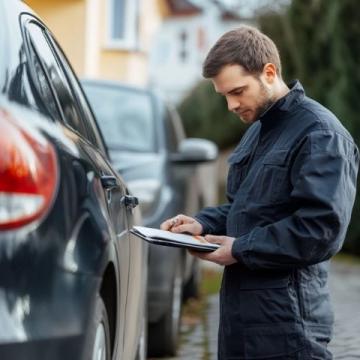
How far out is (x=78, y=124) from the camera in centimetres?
425

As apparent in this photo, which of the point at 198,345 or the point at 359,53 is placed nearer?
the point at 198,345

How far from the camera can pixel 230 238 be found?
385 centimetres

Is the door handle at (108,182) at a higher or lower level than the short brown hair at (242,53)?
lower

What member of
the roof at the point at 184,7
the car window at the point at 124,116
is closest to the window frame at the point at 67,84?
the car window at the point at 124,116

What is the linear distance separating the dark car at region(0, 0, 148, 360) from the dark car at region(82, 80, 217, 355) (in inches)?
123

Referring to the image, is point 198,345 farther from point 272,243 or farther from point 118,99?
point 272,243

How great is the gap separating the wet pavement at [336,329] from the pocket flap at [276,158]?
9.29 ft

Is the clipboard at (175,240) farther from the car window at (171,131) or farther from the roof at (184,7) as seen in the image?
the roof at (184,7)

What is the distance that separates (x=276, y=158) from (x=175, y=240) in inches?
17.3

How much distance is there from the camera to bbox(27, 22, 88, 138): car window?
3.89m

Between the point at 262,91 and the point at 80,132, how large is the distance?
72 centimetres

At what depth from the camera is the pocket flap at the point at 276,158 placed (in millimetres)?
3756

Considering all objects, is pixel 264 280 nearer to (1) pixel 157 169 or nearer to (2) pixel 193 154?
(1) pixel 157 169

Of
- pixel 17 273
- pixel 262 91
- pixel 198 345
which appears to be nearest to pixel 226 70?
pixel 262 91
